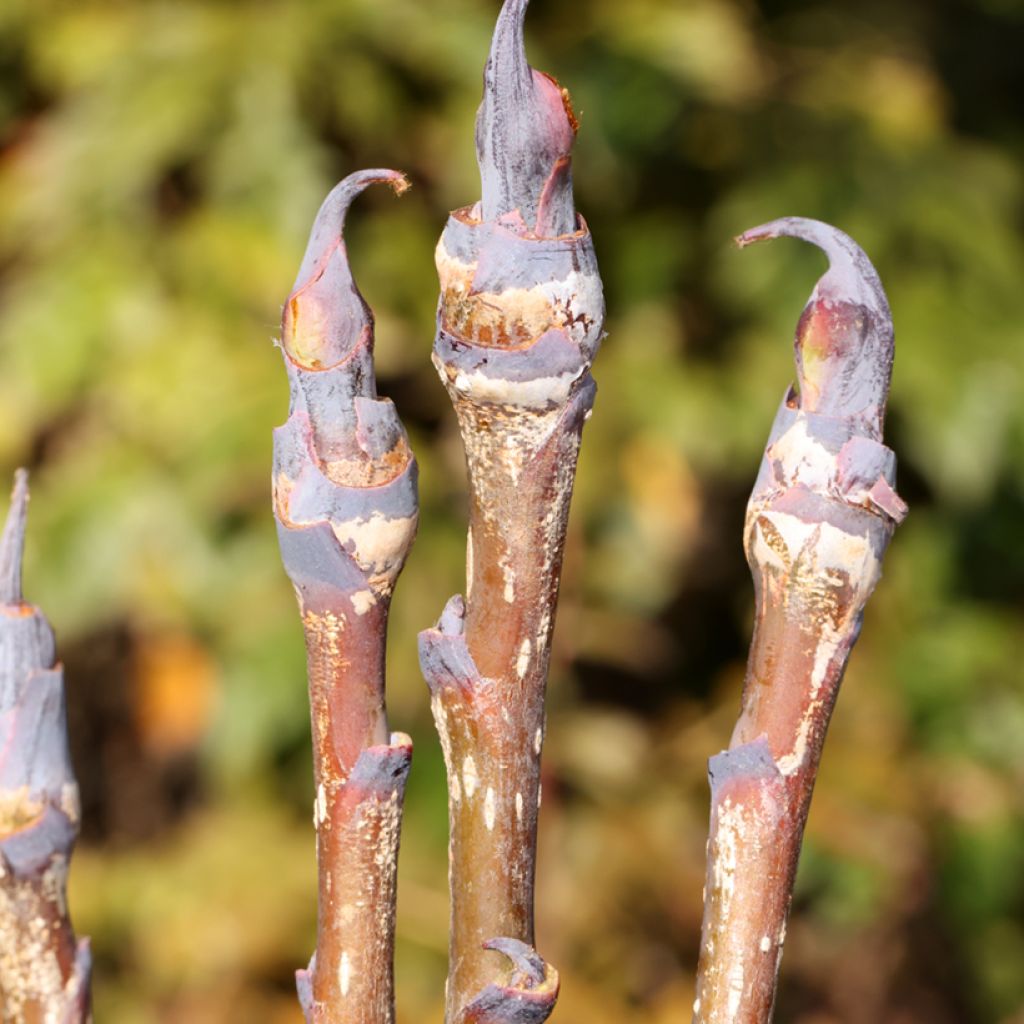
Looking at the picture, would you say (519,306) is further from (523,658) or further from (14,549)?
(14,549)

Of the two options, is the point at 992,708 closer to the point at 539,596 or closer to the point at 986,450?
the point at 986,450

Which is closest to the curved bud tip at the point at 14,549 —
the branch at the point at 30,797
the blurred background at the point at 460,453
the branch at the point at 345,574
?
the branch at the point at 30,797

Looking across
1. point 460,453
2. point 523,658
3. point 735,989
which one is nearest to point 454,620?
point 523,658

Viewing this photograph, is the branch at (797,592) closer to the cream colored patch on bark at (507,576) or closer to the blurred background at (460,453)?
the cream colored patch on bark at (507,576)

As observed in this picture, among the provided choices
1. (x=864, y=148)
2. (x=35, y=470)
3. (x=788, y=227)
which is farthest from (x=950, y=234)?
(x=788, y=227)

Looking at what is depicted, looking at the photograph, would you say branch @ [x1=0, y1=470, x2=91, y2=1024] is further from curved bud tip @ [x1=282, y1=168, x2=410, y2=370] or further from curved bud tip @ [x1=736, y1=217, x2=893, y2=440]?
curved bud tip @ [x1=736, y1=217, x2=893, y2=440]

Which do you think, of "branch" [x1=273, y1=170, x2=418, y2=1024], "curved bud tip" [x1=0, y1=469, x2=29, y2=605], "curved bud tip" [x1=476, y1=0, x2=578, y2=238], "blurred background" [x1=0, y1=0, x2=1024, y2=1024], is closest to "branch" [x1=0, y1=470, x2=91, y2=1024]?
"curved bud tip" [x1=0, y1=469, x2=29, y2=605]
